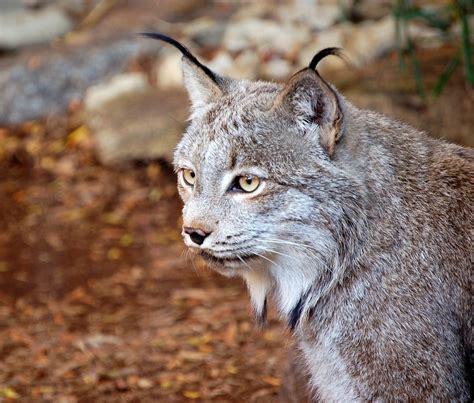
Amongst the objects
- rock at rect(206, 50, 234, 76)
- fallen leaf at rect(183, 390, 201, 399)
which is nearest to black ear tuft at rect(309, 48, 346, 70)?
fallen leaf at rect(183, 390, 201, 399)

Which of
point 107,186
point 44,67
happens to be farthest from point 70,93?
point 107,186

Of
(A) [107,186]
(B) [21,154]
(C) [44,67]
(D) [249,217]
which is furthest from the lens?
(C) [44,67]

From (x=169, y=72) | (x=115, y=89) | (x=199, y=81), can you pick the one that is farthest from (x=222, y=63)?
(x=199, y=81)

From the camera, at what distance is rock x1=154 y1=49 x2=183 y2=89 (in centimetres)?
1031

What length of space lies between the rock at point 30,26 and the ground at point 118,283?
1596 millimetres

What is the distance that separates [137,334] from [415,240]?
10.9 ft

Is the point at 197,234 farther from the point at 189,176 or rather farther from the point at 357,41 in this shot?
the point at 357,41

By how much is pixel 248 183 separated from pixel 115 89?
678 cm

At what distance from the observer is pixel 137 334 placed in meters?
6.86

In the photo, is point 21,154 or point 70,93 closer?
point 21,154

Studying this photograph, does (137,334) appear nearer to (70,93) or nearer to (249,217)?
(249,217)

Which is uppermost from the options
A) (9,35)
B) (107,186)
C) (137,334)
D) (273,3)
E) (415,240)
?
(273,3)

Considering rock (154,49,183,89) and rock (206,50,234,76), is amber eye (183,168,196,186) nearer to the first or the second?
rock (206,50,234,76)

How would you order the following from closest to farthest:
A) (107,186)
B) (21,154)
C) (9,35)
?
(107,186) < (21,154) < (9,35)
